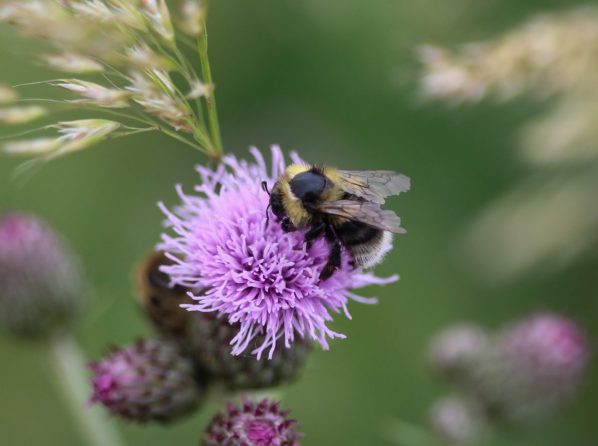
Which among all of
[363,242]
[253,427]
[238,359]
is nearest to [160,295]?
[238,359]

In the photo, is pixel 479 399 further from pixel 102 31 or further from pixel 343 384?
pixel 102 31

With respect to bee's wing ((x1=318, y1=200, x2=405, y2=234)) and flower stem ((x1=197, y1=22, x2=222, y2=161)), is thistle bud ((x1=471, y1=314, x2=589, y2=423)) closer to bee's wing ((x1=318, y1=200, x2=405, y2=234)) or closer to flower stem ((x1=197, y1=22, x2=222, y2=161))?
bee's wing ((x1=318, y1=200, x2=405, y2=234))

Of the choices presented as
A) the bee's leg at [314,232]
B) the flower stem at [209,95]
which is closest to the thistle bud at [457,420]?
the bee's leg at [314,232]

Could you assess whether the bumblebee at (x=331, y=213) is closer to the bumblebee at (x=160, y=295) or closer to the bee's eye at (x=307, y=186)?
the bee's eye at (x=307, y=186)

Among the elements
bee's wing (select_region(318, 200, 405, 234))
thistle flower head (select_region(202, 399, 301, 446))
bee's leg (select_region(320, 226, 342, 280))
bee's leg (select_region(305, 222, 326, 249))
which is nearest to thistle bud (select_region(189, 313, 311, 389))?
thistle flower head (select_region(202, 399, 301, 446))

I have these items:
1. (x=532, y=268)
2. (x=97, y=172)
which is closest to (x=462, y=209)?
(x=532, y=268)

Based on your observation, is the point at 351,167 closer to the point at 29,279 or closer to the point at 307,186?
the point at 29,279
